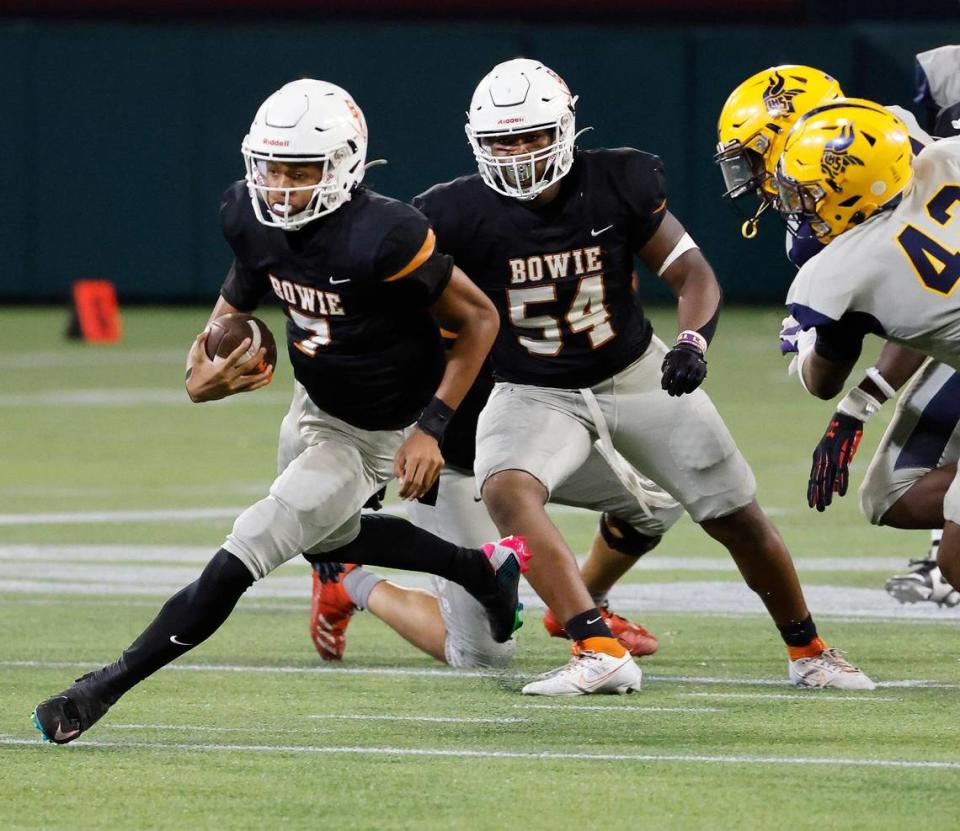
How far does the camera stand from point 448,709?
5227 mm

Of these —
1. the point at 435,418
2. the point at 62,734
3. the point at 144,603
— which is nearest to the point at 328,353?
the point at 435,418

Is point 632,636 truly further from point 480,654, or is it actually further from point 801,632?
point 801,632

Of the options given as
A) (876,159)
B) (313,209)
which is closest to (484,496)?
(313,209)

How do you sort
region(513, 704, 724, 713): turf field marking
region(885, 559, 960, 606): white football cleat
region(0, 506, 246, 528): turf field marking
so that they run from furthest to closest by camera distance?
region(0, 506, 246, 528): turf field marking < region(885, 559, 960, 606): white football cleat < region(513, 704, 724, 713): turf field marking

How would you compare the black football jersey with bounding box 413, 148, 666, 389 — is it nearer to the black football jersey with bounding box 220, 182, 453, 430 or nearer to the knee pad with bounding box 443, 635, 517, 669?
the black football jersey with bounding box 220, 182, 453, 430

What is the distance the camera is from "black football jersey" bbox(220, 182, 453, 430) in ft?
16.6

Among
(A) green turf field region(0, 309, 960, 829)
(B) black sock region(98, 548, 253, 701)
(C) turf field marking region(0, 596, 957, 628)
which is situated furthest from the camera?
(C) turf field marking region(0, 596, 957, 628)

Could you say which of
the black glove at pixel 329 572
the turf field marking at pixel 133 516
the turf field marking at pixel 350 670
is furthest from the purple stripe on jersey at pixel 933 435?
the turf field marking at pixel 133 516

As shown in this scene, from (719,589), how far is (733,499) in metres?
1.83

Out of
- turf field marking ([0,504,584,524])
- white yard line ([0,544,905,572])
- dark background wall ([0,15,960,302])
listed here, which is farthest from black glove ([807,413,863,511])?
dark background wall ([0,15,960,302])

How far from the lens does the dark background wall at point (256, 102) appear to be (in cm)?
2077

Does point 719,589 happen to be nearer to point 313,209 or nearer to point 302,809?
point 313,209

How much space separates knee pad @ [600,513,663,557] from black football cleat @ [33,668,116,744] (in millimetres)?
1905

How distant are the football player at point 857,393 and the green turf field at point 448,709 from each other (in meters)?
0.49
